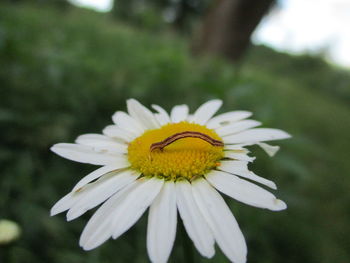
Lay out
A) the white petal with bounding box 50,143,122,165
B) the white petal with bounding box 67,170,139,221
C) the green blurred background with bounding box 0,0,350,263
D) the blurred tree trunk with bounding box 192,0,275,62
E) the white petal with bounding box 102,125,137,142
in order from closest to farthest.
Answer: the white petal with bounding box 67,170,139,221
the white petal with bounding box 50,143,122,165
the white petal with bounding box 102,125,137,142
the green blurred background with bounding box 0,0,350,263
the blurred tree trunk with bounding box 192,0,275,62

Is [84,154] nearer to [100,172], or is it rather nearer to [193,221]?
[100,172]

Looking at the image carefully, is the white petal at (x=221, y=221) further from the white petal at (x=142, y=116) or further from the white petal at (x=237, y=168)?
the white petal at (x=142, y=116)

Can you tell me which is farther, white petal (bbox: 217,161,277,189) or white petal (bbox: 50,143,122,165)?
white petal (bbox: 50,143,122,165)

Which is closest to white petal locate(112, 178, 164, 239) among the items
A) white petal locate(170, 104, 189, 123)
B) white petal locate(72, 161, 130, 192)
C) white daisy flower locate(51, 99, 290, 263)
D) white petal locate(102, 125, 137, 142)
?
white daisy flower locate(51, 99, 290, 263)

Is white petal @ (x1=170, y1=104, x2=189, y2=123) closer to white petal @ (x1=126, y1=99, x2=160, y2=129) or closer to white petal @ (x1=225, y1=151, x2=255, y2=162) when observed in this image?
white petal @ (x1=126, y1=99, x2=160, y2=129)

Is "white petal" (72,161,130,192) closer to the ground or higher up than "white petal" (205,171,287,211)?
higher up

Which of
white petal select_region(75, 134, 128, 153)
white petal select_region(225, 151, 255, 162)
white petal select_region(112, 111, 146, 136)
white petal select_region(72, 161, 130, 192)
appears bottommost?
white petal select_region(225, 151, 255, 162)

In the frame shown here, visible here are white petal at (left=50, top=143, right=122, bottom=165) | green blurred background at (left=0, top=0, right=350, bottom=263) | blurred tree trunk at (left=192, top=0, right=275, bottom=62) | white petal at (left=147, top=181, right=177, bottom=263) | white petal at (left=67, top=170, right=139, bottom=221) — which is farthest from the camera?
blurred tree trunk at (left=192, top=0, right=275, bottom=62)

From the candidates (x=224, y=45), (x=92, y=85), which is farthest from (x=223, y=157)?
(x=224, y=45)

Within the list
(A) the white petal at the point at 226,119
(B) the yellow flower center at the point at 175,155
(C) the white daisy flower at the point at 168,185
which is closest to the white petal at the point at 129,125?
(C) the white daisy flower at the point at 168,185
